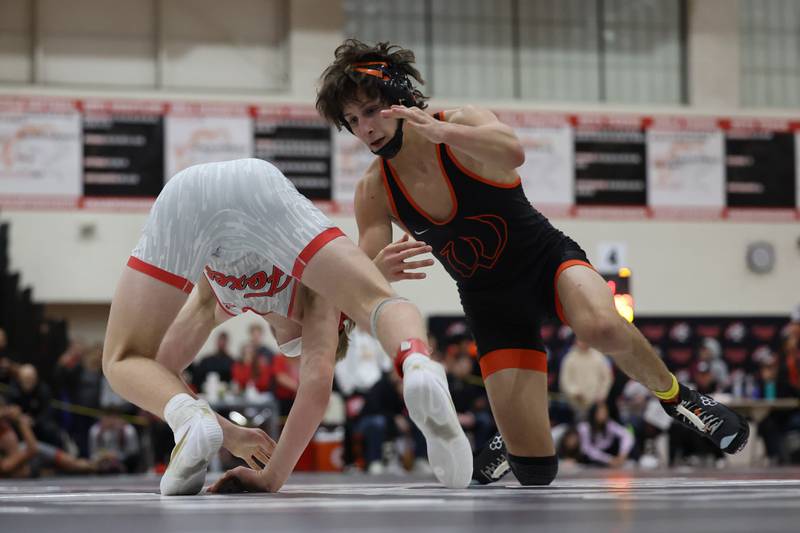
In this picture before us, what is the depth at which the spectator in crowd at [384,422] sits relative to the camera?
1128cm

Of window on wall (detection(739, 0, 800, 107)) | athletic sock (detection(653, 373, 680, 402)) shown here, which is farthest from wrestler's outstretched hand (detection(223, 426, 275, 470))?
window on wall (detection(739, 0, 800, 107))

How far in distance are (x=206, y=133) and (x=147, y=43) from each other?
1428 mm

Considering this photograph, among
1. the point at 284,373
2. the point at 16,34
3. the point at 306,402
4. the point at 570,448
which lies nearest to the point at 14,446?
the point at 284,373

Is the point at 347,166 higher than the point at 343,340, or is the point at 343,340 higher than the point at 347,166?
the point at 347,166

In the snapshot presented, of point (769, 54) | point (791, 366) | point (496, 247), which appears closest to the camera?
point (496, 247)

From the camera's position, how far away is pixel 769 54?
51.8 feet

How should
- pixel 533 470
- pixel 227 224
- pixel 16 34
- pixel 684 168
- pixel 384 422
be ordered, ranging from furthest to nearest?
pixel 684 168
pixel 16 34
pixel 384 422
pixel 533 470
pixel 227 224

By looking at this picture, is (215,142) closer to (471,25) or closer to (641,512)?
(471,25)

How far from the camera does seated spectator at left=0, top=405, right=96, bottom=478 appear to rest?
9.49 metres

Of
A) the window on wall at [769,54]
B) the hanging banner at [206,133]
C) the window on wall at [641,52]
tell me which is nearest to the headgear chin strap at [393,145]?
the hanging banner at [206,133]

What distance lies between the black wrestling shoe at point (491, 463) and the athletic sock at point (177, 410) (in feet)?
5.23

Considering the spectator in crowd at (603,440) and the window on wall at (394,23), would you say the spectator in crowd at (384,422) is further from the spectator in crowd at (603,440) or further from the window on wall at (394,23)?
the window on wall at (394,23)

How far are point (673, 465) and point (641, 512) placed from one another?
10.1 meters

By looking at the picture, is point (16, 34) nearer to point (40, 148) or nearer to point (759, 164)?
point (40, 148)
